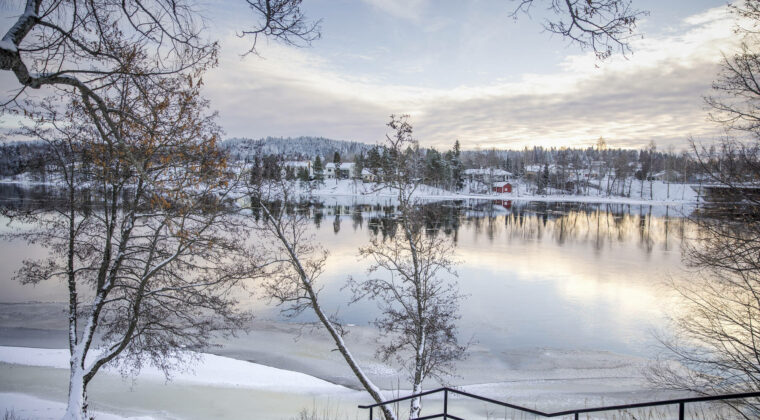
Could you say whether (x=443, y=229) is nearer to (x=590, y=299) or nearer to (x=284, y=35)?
(x=590, y=299)

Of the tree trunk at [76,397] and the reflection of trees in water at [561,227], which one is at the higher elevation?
the reflection of trees in water at [561,227]

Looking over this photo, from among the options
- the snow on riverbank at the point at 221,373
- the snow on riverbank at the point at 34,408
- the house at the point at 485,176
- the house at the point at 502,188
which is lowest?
the snow on riverbank at the point at 221,373

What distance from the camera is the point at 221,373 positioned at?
13.3 m

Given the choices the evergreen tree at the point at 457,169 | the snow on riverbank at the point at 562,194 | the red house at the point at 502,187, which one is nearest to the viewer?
the snow on riverbank at the point at 562,194

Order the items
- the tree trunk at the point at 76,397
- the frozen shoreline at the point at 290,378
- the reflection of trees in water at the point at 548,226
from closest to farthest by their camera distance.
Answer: the tree trunk at the point at 76,397 → the frozen shoreline at the point at 290,378 → the reflection of trees in water at the point at 548,226

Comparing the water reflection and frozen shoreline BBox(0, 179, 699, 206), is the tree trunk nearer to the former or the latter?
the water reflection

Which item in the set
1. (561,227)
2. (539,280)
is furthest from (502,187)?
(539,280)

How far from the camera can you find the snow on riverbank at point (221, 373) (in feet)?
41.4

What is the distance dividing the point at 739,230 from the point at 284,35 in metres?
12.1

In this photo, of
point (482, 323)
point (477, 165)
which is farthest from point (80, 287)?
point (477, 165)

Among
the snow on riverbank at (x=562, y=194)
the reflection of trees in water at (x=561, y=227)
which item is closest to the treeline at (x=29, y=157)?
the reflection of trees in water at (x=561, y=227)

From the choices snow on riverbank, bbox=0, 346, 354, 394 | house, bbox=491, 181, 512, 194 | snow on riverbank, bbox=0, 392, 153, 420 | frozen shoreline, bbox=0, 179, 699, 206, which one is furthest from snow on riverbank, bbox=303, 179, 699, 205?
snow on riverbank, bbox=0, 392, 153, 420

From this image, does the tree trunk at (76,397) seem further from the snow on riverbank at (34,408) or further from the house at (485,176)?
the house at (485,176)

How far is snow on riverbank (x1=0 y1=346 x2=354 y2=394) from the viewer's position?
12625 mm
